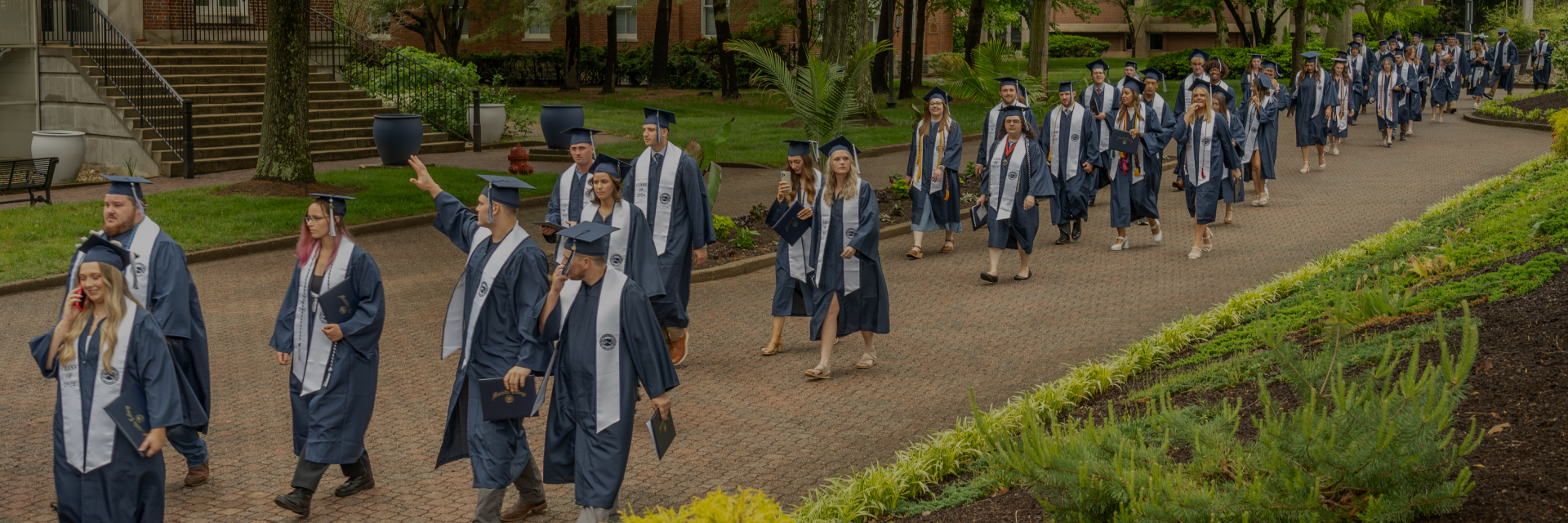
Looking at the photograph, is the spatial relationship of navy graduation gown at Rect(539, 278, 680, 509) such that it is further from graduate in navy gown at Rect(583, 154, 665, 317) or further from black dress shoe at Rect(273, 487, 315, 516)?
graduate in navy gown at Rect(583, 154, 665, 317)

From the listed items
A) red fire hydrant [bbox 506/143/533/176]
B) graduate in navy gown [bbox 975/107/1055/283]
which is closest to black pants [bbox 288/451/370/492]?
graduate in navy gown [bbox 975/107/1055/283]

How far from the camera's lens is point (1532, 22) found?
148 ft

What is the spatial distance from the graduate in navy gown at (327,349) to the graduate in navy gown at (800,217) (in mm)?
3323

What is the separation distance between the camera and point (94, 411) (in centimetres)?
524

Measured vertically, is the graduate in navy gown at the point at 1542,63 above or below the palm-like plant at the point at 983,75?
above

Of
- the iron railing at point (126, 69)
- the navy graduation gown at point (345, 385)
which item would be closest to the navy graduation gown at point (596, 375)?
the navy graduation gown at point (345, 385)

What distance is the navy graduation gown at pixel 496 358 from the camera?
5.88m

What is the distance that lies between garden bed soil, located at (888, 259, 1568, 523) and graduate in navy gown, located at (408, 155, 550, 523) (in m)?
1.91

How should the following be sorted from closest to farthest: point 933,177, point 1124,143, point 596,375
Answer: point 596,375 → point 933,177 → point 1124,143

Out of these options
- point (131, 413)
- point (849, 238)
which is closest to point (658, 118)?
point (849, 238)

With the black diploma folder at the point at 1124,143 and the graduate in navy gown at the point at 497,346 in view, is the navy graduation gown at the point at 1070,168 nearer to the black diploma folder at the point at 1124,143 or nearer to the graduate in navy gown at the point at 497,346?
the black diploma folder at the point at 1124,143

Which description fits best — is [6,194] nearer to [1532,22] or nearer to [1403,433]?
[1403,433]

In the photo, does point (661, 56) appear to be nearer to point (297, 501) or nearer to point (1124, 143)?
point (1124, 143)

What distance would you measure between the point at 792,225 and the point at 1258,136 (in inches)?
373
